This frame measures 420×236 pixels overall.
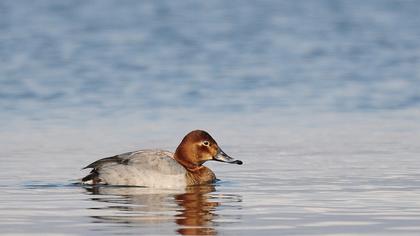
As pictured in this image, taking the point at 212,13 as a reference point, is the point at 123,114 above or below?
below

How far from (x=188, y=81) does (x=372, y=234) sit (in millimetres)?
13545

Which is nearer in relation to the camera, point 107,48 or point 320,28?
point 107,48

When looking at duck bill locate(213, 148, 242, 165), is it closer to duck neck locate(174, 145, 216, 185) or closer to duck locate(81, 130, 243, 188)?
duck locate(81, 130, 243, 188)

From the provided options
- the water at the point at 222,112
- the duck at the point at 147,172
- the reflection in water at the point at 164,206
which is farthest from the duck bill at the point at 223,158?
the reflection in water at the point at 164,206

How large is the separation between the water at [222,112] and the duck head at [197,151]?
0.23m

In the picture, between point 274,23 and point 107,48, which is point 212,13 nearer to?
point 274,23

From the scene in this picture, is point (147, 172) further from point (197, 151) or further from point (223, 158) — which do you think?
point (223, 158)

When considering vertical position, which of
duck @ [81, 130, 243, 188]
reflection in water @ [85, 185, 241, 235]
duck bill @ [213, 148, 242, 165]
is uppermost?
duck bill @ [213, 148, 242, 165]

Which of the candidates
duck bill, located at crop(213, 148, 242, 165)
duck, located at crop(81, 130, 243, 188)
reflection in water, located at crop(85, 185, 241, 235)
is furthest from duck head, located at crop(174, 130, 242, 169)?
reflection in water, located at crop(85, 185, 241, 235)

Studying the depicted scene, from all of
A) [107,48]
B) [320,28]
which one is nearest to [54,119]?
[107,48]

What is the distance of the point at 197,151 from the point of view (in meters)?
14.2

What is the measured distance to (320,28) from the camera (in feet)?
109

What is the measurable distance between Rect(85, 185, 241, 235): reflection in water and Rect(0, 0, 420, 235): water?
1.0 inches

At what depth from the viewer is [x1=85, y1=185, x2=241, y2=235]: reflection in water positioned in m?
10.6
